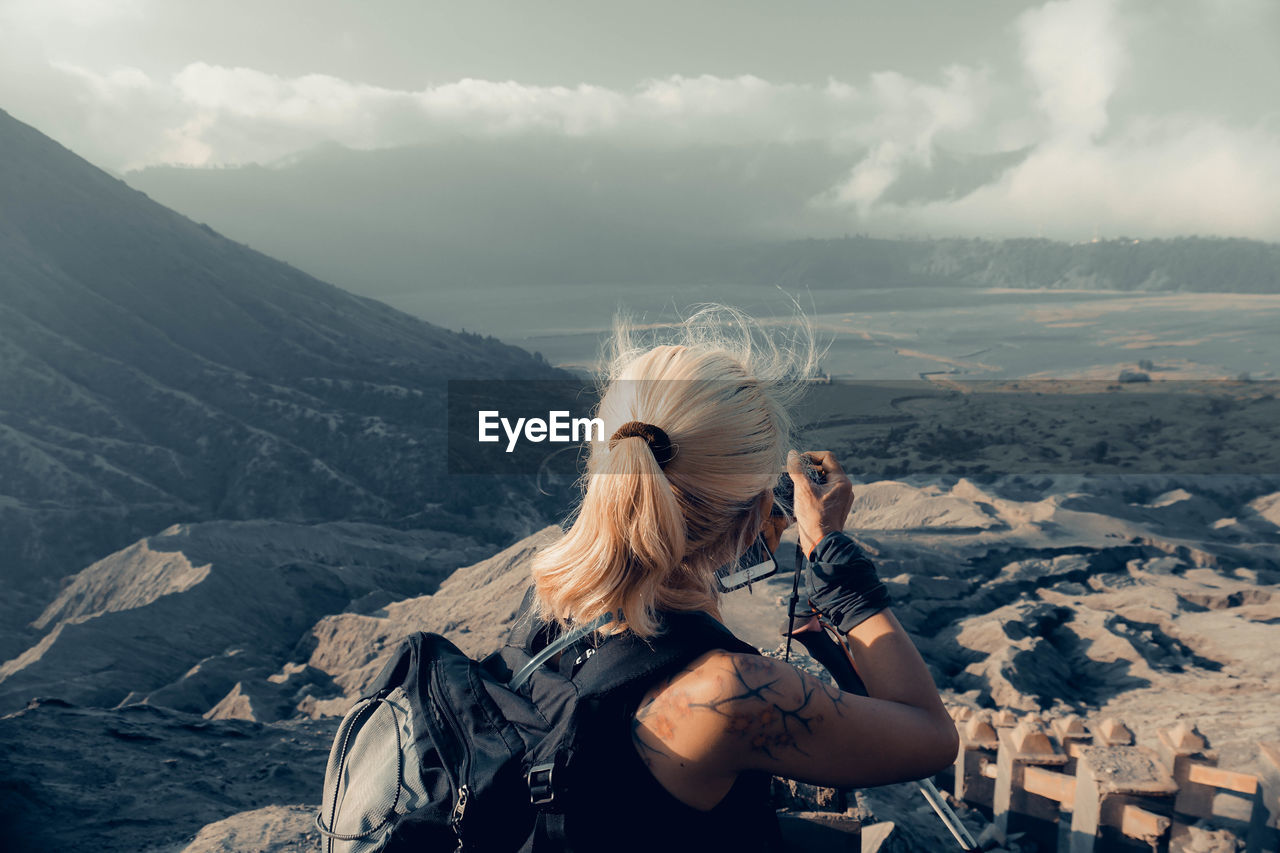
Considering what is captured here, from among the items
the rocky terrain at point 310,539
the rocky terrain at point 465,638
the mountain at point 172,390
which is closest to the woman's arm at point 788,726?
the rocky terrain at point 310,539

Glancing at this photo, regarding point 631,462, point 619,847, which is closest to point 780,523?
point 631,462

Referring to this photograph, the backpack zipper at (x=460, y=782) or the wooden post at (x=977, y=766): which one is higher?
the backpack zipper at (x=460, y=782)

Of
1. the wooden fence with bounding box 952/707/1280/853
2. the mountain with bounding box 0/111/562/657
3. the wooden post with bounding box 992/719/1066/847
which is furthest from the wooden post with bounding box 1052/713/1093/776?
the mountain with bounding box 0/111/562/657

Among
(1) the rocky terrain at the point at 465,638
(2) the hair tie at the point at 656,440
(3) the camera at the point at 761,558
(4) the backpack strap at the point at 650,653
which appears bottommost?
(1) the rocky terrain at the point at 465,638

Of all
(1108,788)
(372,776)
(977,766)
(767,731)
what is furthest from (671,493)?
(977,766)

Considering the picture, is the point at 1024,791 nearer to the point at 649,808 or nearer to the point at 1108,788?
the point at 1108,788

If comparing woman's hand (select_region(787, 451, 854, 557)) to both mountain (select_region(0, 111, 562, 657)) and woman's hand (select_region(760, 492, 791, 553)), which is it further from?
mountain (select_region(0, 111, 562, 657))

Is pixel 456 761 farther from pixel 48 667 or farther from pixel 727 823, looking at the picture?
pixel 48 667

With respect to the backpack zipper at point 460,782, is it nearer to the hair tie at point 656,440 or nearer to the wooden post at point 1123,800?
the hair tie at point 656,440
